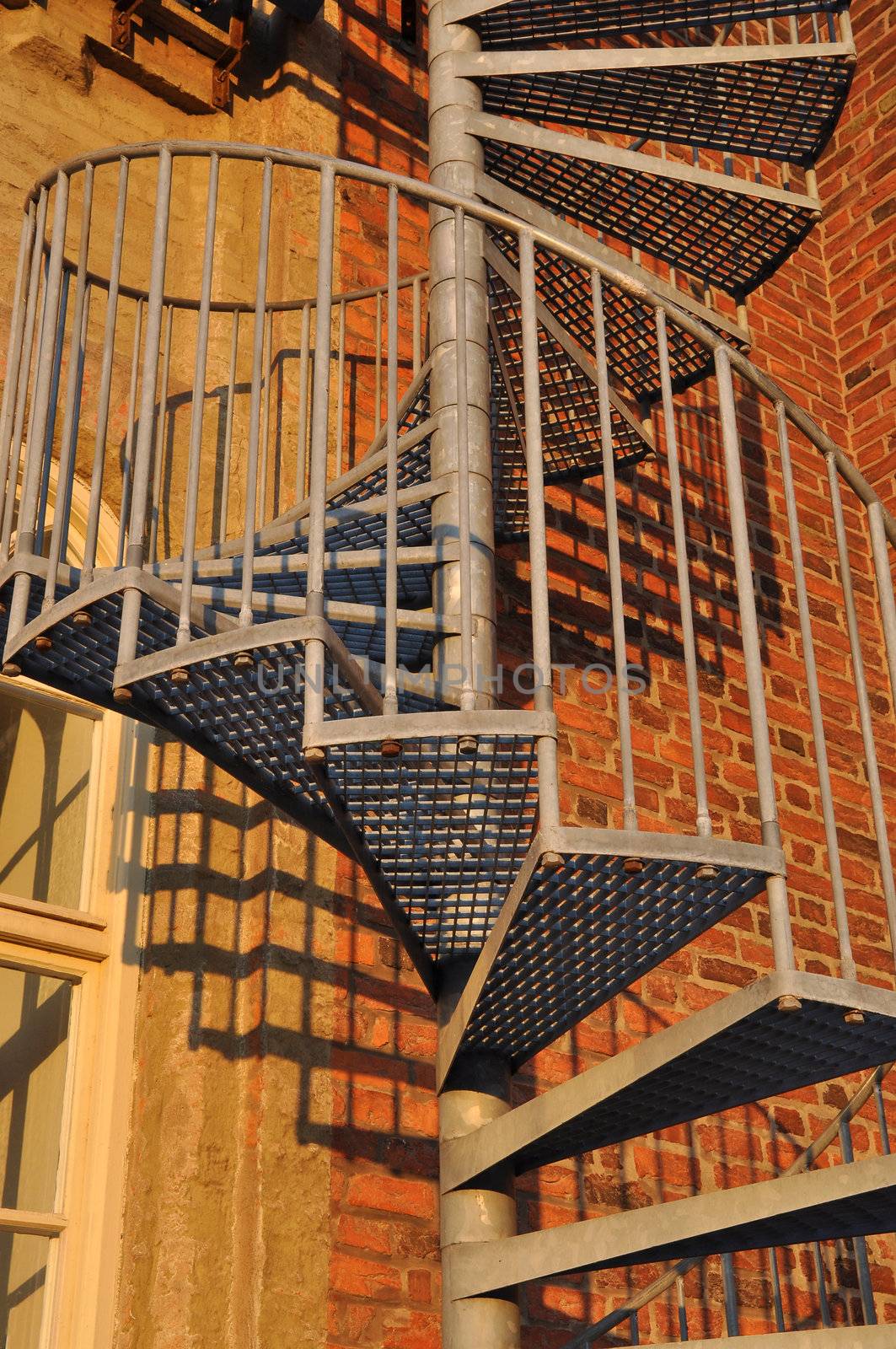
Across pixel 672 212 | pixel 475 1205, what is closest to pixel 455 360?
pixel 672 212

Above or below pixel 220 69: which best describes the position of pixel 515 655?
below

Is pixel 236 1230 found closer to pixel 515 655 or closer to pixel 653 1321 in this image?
pixel 653 1321

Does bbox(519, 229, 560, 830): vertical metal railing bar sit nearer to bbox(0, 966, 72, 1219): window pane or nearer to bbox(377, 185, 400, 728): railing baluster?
bbox(377, 185, 400, 728): railing baluster

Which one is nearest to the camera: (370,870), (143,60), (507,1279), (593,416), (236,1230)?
(507,1279)

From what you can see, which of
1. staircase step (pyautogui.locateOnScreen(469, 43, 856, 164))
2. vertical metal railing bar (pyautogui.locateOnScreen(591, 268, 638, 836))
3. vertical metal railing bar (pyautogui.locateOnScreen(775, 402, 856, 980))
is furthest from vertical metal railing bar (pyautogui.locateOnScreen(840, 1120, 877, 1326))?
staircase step (pyautogui.locateOnScreen(469, 43, 856, 164))

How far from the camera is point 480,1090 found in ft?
9.87

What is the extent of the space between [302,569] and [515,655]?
4.07 ft

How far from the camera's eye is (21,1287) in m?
3.04

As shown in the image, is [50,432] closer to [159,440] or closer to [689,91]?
[159,440]

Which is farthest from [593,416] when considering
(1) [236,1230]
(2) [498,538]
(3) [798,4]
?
(1) [236,1230]

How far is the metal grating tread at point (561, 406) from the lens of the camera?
386cm

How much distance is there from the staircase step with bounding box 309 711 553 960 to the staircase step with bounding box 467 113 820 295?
166 centimetres

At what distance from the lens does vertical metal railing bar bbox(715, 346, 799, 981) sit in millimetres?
2520

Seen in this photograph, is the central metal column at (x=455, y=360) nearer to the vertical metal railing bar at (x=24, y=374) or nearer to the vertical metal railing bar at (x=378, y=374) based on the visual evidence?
the vertical metal railing bar at (x=378, y=374)
